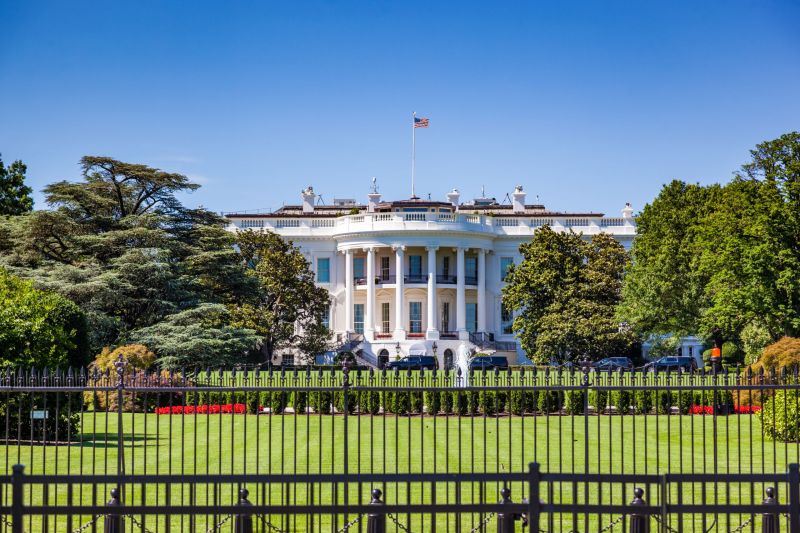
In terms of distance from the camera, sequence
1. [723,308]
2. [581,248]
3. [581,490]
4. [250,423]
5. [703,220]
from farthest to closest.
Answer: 1. [581,248]
2. [703,220]
3. [723,308]
4. [250,423]
5. [581,490]

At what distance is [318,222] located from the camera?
7150cm

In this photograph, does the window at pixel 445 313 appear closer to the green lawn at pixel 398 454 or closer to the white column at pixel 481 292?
the white column at pixel 481 292

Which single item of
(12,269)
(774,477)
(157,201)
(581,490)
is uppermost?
(157,201)

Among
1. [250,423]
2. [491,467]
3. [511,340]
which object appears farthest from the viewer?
[511,340]

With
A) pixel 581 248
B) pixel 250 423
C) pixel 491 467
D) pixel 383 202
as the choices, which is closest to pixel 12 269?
pixel 250 423

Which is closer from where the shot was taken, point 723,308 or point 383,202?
point 723,308

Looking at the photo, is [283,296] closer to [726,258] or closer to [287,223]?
[287,223]

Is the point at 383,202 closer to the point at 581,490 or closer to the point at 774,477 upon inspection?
the point at 581,490

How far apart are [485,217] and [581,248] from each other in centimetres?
1500

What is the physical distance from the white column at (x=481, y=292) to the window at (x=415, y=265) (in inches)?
147

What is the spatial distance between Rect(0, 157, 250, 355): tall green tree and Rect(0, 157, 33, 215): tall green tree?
1094 cm

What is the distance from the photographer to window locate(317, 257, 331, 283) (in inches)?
2832

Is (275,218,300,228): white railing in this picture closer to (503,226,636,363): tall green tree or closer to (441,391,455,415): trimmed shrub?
(503,226,636,363): tall green tree

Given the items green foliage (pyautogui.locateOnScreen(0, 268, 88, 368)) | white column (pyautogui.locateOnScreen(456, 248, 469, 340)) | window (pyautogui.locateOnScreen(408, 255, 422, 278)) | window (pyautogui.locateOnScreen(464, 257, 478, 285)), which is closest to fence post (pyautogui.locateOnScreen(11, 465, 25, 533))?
green foliage (pyautogui.locateOnScreen(0, 268, 88, 368))
